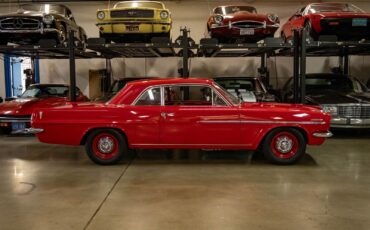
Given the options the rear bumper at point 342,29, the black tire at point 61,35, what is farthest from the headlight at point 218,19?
the black tire at point 61,35

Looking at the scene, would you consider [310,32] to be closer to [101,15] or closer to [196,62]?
[101,15]

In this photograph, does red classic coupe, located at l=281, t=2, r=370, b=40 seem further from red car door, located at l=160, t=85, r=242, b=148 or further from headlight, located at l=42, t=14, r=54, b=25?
headlight, located at l=42, t=14, r=54, b=25

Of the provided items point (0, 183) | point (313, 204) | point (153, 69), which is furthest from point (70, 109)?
point (153, 69)

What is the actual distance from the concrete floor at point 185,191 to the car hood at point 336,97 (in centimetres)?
159

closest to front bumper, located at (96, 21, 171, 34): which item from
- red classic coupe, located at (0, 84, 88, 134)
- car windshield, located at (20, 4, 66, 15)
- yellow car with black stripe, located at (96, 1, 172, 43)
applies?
yellow car with black stripe, located at (96, 1, 172, 43)

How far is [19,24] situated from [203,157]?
536 centimetres

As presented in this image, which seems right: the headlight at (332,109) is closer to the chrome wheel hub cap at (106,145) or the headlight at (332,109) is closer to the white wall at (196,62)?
the chrome wheel hub cap at (106,145)

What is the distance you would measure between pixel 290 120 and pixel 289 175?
0.91 meters

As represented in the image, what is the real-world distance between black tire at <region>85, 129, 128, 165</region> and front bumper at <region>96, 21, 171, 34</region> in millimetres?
3344

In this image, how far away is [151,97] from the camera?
20.7 feet

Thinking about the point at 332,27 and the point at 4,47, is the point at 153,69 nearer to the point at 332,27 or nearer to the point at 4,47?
the point at 4,47

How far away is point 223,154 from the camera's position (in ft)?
23.9

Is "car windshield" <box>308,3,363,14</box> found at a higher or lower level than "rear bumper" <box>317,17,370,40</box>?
higher

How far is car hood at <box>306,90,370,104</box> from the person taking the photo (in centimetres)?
859
